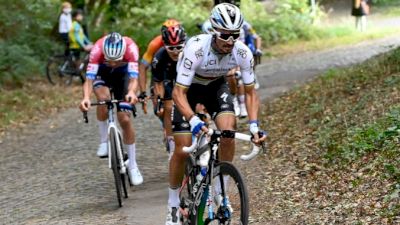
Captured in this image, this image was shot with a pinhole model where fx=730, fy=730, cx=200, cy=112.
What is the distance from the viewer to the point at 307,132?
1065cm

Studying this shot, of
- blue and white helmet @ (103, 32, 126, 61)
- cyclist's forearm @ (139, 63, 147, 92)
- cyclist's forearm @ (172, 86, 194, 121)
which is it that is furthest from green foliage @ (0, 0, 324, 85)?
cyclist's forearm @ (172, 86, 194, 121)

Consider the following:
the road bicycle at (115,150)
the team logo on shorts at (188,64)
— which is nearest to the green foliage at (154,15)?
the road bicycle at (115,150)

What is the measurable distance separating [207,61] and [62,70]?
14.4m

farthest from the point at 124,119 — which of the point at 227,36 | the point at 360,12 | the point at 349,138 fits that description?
the point at 360,12

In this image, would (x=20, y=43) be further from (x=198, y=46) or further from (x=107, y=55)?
(x=198, y=46)

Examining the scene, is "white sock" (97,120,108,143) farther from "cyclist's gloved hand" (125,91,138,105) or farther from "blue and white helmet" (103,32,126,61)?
"blue and white helmet" (103,32,126,61)

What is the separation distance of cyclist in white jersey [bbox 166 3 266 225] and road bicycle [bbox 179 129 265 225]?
0.18 meters

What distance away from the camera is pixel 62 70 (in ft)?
66.8

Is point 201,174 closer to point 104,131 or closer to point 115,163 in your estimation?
point 115,163

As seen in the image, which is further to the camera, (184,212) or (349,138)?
(349,138)

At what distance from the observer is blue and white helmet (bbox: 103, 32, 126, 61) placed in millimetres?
8727

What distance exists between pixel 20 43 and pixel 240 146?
11.5 metres

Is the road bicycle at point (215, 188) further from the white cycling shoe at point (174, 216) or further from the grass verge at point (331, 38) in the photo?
the grass verge at point (331, 38)

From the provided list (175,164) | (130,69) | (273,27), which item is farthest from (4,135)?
(273,27)
